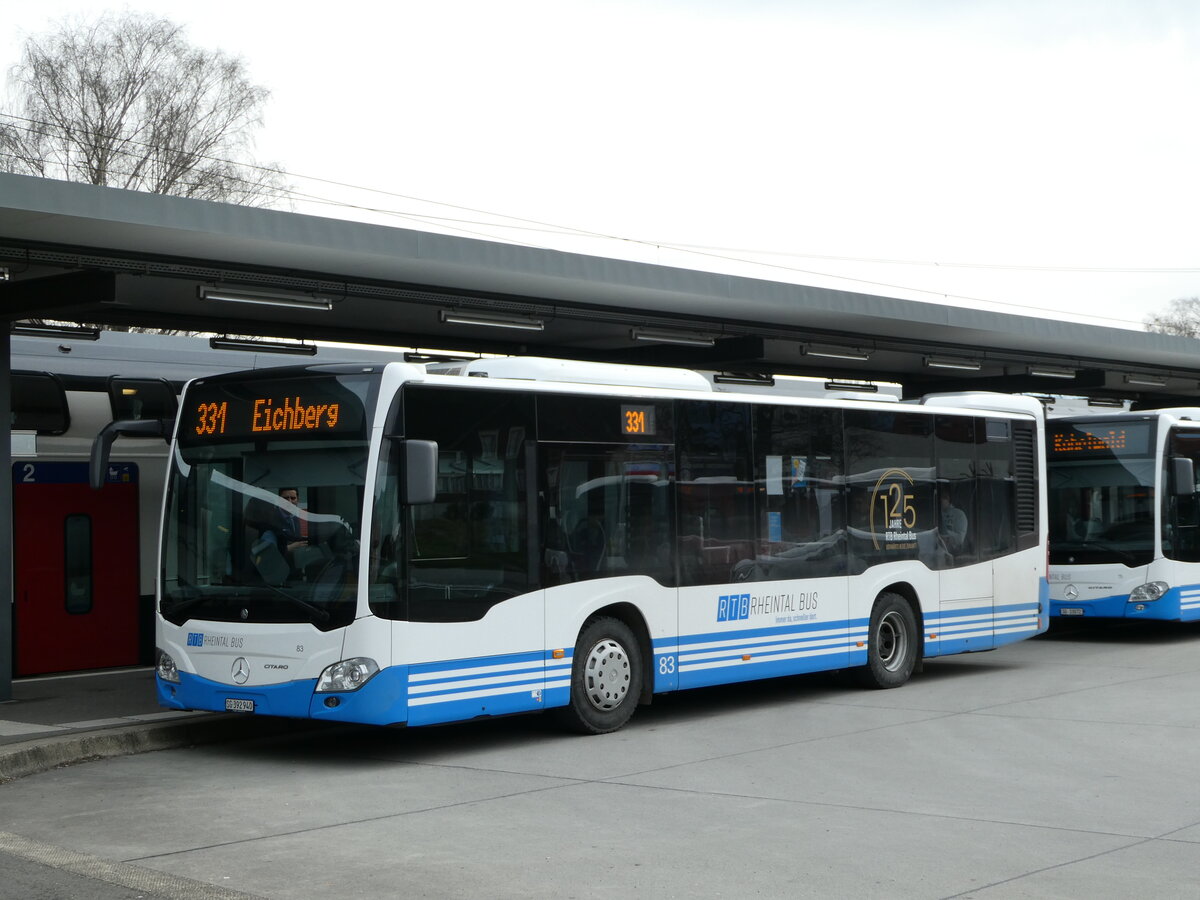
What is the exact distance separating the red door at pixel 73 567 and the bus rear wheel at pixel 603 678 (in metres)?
6.02

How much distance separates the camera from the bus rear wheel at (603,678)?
1146 cm

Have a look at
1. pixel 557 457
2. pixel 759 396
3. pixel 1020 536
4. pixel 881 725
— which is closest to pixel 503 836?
pixel 557 457

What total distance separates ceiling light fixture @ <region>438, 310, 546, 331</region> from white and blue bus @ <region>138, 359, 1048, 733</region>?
2.96m

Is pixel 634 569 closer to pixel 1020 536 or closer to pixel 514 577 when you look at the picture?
pixel 514 577

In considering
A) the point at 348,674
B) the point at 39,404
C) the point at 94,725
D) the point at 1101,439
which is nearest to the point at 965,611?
the point at 1101,439

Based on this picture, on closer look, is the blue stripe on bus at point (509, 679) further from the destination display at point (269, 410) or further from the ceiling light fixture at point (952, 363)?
the ceiling light fixture at point (952, 363)

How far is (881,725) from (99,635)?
813cm

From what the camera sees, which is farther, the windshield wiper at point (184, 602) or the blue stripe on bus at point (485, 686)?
the windshield wiper at point (184, 602)

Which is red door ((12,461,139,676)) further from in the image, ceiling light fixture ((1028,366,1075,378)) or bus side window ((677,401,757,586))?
ceiling light fixture ((1028,366,1075,378))

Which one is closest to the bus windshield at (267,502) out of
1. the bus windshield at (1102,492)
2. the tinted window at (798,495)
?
the tinted window at (798,495)

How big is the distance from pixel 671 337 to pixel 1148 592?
6.88 meters

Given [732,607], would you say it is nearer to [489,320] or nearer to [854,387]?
[489,320]

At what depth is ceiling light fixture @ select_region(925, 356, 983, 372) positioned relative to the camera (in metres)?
20.8

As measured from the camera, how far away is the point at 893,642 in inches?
582
